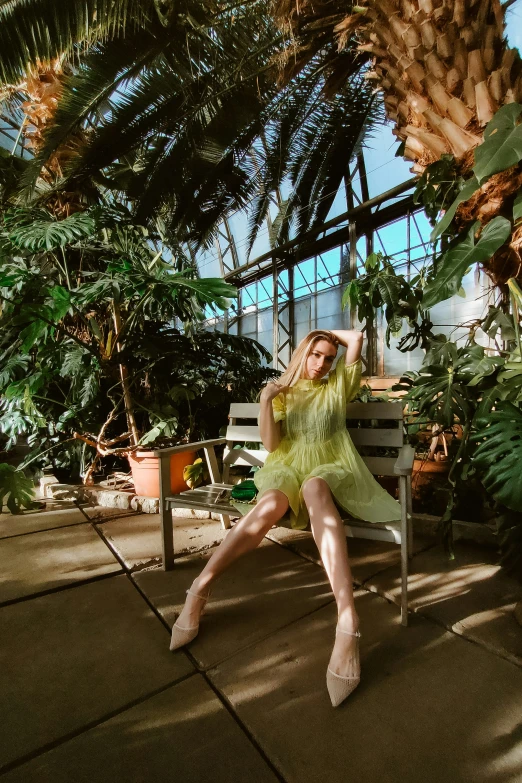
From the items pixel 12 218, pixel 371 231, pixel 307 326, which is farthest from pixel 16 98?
pixel 307 326

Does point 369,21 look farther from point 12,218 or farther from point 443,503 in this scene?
point 443,503

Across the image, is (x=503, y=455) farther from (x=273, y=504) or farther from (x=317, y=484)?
(x=273, y=504)

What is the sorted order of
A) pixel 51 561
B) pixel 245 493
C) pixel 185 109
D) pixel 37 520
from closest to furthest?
pixel 245 493, pixel 51 561, pixel 37 520, pixel 185 109

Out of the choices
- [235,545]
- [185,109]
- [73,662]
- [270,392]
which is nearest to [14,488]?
[73,662]

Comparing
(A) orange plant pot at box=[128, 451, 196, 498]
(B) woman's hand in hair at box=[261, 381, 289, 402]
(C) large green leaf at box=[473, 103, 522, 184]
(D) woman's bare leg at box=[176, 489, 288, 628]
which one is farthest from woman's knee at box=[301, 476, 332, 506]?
(A) orange plant pot at box=[128, 451, 196, 498]

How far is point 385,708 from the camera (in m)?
1.07

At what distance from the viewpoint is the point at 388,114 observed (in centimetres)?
215

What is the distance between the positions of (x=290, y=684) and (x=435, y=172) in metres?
2.22

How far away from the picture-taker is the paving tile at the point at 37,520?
2.49 m

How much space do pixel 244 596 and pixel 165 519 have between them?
0.55 metres

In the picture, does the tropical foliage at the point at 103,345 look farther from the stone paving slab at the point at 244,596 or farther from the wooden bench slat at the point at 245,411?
the stone paving slab at the point at 244,596

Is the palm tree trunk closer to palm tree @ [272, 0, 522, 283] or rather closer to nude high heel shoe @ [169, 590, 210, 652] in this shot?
nude high heel shoe @ [169, 590, 210, 652]

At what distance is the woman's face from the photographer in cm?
182

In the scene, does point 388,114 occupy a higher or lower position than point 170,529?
higher
